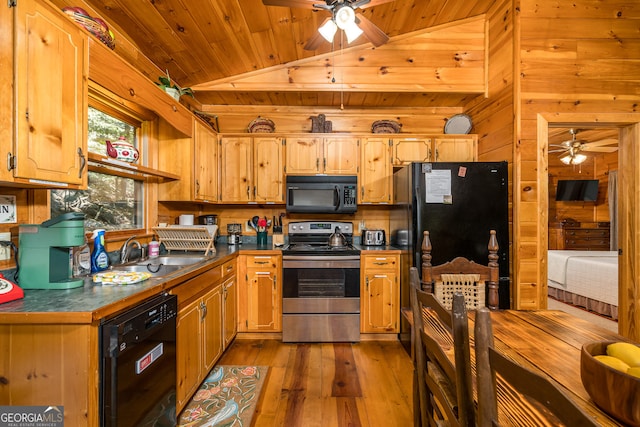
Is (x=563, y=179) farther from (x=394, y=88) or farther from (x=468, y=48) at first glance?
(x=394, y=88)

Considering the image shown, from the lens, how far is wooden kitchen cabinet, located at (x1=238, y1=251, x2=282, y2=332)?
2971 millimetres

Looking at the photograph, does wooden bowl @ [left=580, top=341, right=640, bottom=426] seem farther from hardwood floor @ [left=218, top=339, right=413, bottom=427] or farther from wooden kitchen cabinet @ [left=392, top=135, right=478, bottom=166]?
wooden kitchen cabinet @ [left=392, top=135, right=478, bottom=166]

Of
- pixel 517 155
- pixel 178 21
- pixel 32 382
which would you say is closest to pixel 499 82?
pixel 517 155

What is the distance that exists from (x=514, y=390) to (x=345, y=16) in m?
1.97

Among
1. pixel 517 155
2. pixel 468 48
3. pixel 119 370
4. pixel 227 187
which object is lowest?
pixel 119 370

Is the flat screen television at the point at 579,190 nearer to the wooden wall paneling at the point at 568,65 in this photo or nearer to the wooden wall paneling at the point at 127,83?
the wooden wall paneling at the point at 568,65

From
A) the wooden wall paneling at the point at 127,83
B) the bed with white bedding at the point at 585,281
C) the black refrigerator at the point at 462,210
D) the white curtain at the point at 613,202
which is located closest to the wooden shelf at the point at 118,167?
the wooden wall paneling at the point at 127,83

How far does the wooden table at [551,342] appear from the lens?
0.82 metres

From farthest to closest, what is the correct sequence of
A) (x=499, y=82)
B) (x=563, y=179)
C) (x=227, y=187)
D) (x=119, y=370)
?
(x=563, y=179) < (x=227, y=187) < (x=499, y=82) < (x=119, y=370)

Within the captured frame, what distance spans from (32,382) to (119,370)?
277 mm

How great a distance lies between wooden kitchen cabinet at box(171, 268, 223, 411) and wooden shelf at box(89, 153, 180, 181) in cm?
87

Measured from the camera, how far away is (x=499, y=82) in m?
2.90

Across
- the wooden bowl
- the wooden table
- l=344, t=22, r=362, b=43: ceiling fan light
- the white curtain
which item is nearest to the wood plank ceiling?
l=344, t=22, r=362, b=43: ceiling fan light

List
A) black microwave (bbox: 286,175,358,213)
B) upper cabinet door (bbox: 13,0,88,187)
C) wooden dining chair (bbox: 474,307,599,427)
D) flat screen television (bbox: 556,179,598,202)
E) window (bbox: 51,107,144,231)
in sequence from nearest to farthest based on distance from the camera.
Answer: wooden dining chair (bbox: 474,307,599,427) < upper cabinet door (bbox: 13,0,88,187) < window (bbox: 51,107,144,231) < black microwave (bbox: 286,175,358,213) < flat screen television (bbox: 556,179,598,202)
